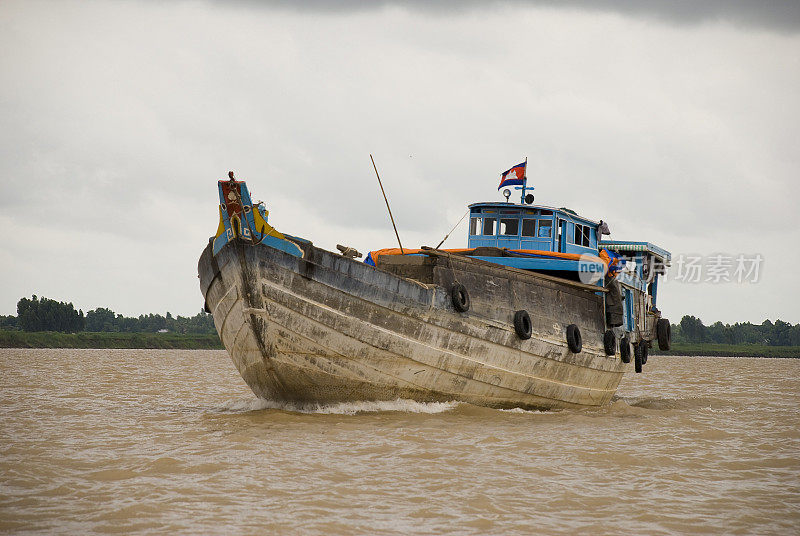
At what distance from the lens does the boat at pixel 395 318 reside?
11422 mm

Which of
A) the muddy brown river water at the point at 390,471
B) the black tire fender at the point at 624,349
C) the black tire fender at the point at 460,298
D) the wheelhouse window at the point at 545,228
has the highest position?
the wheelhouse window at the point at 545,228

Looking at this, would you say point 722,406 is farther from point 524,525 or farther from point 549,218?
point 524,525

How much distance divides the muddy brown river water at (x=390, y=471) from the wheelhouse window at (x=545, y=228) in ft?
13.5

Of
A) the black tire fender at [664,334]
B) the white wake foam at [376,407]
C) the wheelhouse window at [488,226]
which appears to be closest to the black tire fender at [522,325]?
the white wake foam at [376,407]

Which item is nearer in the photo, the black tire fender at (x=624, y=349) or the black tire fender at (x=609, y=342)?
the black tire fender at (x=609, y=342)

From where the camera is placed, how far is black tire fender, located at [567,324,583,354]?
14031 millimetres

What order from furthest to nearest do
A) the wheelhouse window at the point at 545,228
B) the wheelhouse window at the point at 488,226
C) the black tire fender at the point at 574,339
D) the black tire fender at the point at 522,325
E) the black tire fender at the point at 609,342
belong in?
the wheelhouse window at the point at 488,226
the wheelhouse window at the point at 545,228
the black tire fender at the point at 609,342
the black tire fender at the point at 574,339
the black tire fender at the point at 522,325

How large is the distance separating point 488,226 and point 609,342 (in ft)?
11.5

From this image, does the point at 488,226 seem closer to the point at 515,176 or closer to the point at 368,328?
the point at 515,176

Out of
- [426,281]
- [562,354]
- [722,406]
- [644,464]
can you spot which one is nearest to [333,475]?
[644,464]

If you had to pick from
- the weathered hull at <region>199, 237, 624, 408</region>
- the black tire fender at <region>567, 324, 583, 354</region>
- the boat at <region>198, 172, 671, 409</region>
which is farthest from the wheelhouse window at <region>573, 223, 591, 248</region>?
the weathered hull at <region>199, 237, 624, 408</region>

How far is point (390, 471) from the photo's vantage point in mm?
8367

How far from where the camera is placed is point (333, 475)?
8.09 meters

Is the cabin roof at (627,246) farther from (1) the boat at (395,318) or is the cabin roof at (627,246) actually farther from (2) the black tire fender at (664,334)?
(1) the boat at (395,318)
